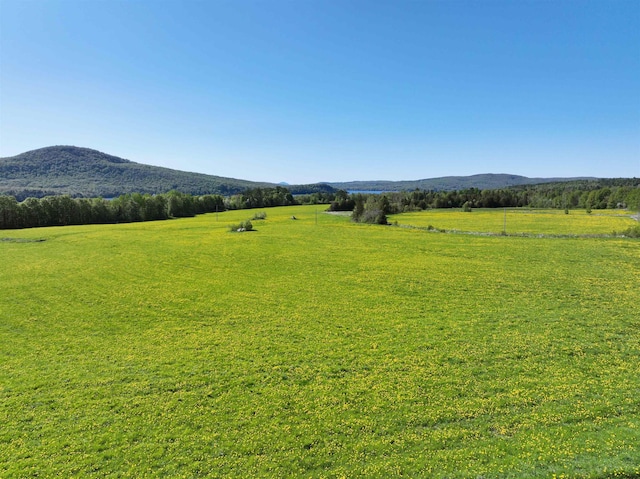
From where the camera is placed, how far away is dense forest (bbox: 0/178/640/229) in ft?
271

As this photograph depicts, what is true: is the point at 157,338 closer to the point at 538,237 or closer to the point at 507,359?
the point at 507,359

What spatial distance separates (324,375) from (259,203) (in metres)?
147

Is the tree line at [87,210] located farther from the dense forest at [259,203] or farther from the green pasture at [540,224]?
the green pasture at [540,224]

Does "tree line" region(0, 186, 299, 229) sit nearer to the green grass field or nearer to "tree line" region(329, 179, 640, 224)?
"tree line" region(329, 179, 640, 224)

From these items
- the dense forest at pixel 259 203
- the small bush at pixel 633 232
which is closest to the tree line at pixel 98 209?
the dense forest at pixel 259 203

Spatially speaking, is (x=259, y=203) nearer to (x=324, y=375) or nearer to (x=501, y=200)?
(x=501, y=200)

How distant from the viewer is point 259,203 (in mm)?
155375

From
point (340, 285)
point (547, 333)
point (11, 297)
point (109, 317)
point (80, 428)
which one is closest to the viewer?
point (80, 428)

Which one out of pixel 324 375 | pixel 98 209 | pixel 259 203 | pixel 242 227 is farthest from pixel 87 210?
pixel 324 375

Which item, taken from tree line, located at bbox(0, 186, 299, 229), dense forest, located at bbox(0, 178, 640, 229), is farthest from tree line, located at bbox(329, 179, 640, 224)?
tree line, located at bbox(0, 186, 299, 229)

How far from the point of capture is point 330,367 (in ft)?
45.1

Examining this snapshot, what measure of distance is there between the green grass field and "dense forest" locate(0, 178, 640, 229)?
183 feet

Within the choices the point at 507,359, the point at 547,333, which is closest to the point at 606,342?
the point at 547,333

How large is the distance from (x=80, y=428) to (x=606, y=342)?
22.1 meters
